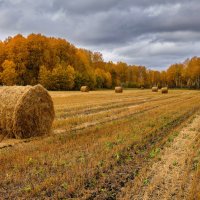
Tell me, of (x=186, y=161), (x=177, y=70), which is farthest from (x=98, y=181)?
(x=177, y=70)

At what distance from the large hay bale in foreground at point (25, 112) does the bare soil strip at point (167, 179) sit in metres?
5.14

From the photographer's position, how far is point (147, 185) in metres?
6.98

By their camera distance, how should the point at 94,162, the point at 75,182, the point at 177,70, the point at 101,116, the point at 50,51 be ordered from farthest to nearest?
the point at 177,70
the point at 50,51
the point at 101,116
the point at 94,162
the point at 75,182

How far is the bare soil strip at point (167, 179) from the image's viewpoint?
650 cm

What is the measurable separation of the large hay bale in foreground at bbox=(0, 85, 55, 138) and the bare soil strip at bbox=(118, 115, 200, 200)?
16.9 ft

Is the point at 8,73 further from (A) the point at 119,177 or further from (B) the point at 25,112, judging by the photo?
(A) the point at 119,177

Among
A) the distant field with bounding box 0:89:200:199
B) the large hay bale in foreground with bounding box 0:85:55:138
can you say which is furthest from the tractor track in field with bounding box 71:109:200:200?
the large hay bale in foreground with bounding box 0:85:55:138

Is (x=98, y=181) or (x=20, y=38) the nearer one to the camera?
(x=98, y=181)

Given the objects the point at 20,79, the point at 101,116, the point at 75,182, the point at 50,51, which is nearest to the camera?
the point at 75,182

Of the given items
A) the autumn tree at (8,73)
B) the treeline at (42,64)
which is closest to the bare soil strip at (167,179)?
the autumn tree at (8,73)

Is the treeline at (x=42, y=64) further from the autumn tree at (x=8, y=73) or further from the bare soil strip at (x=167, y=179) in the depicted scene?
the bare soil strip at (x=167, y=179)

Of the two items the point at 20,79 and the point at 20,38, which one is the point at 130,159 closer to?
the point at 20,79

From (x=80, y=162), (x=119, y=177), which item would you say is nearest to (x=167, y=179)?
(x=119, y=177)

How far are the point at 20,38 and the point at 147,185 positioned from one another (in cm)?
6458
